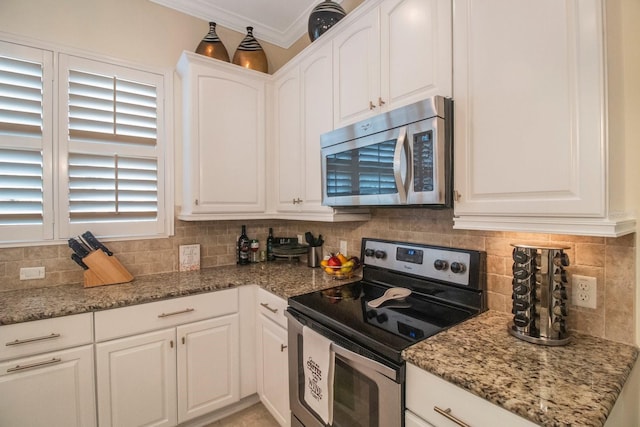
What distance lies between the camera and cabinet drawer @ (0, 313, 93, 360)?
139 centimetres

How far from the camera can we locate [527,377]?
0.87m

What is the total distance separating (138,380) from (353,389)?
127 centimetres

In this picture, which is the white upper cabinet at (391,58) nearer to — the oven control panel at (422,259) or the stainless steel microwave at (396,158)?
the stainless steel microwave at (396,158)

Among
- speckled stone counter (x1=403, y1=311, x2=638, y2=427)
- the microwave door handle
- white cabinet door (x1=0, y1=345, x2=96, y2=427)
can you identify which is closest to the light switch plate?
white cabinet door (x1=0, y1=345, x2=96, y2=427)

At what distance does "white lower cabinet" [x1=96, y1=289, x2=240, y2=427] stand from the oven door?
0.60 m

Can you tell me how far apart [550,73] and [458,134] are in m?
0.34

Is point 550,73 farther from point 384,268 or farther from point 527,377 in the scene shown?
point 384,268

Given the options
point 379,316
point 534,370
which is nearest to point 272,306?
point 379,316

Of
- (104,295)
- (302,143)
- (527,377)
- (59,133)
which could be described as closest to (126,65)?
(59,133)

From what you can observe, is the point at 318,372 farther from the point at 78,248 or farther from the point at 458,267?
the point at 78,248

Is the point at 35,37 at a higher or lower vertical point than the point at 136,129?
higher

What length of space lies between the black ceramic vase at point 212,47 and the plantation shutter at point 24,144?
952mm

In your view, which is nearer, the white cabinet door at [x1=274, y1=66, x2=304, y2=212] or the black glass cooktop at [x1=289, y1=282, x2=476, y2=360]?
the black glass cooktop at [x1=289, y1=282, x2=476, y2=360]

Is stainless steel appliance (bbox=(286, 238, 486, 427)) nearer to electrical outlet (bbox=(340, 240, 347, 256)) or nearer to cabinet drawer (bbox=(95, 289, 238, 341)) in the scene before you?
electrical outlet (bbox=(340, 240, 347, 256))
